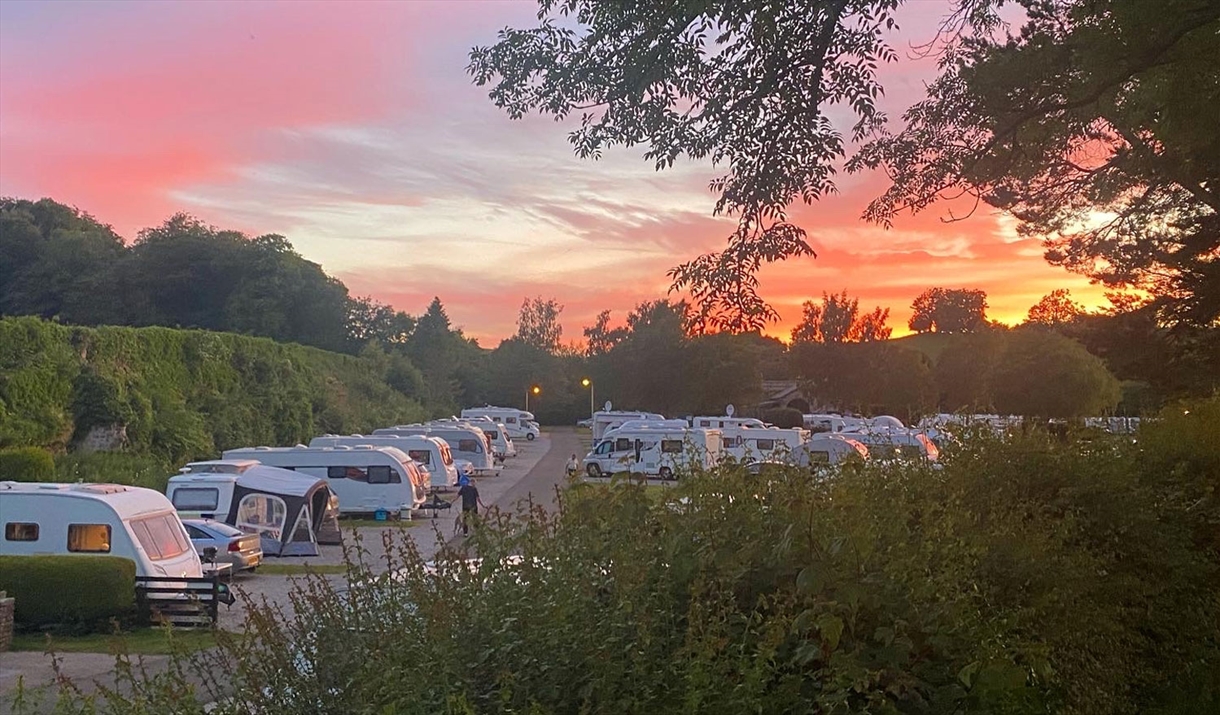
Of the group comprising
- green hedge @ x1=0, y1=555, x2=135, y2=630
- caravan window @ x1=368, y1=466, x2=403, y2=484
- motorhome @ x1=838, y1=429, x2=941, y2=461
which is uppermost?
motorhome @ x1=838, y1=429, x2=941, y2=461

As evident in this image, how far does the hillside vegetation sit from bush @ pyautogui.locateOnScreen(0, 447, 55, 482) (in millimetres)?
1927

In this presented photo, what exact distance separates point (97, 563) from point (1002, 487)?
12560 millimetres

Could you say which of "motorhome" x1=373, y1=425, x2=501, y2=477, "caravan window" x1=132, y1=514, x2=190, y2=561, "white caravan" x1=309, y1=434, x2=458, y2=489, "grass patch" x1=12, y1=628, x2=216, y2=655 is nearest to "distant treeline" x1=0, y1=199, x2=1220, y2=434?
"motorhome" x1=373, y1=425, x2=501, y2=477

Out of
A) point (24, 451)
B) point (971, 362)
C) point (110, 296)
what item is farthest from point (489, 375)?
point (24, 451)

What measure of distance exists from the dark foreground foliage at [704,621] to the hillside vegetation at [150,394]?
25549 mm

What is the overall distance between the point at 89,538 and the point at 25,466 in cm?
914

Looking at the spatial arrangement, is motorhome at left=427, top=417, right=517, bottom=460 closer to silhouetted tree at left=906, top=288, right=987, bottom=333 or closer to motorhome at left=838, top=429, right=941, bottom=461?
silhouetted tree at left=906, top=288, right=987, bottom=333

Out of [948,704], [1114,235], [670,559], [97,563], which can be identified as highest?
[1114,235]

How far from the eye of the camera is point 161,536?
1722 cm

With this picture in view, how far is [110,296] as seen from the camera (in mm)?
72688

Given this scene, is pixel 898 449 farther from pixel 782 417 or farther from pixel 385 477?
pixel 782 417

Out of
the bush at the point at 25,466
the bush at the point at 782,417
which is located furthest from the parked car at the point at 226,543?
the bush at the point at 782,417

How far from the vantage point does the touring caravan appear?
2347cm

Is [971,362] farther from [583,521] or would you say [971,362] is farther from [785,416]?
[583,521]
